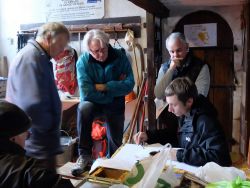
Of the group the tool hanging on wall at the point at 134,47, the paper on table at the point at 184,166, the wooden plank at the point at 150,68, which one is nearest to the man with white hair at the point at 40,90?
the paper on table at the point at 184,166

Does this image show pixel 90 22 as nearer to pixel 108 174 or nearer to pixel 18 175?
pixel 108 174

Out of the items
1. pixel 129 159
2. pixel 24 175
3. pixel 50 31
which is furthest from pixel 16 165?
pixel 50 31

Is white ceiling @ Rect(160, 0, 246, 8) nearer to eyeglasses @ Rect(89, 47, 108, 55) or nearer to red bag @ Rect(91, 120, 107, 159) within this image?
eyeglasses @ Rect(89, 47, 108, 55)

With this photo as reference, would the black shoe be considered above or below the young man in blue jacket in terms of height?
below

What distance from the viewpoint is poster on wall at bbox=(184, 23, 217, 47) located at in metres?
3.48

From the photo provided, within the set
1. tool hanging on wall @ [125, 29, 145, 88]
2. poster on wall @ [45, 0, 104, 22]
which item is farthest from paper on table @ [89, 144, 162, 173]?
poster on wall @ [45, 0, 104, 22]

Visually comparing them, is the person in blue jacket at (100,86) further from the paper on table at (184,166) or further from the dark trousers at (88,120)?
the paper on table at (184,166)

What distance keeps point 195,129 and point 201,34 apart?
199 cm

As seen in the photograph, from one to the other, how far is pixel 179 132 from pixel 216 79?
1790 mm

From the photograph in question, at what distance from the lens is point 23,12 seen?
435cm

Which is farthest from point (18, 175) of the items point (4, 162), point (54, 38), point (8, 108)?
point (54, 38)

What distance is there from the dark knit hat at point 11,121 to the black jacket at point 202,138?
0.90 m

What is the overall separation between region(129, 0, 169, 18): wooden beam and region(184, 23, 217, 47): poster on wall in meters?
0.31

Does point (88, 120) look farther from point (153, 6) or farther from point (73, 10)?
→ point (73, 10)
